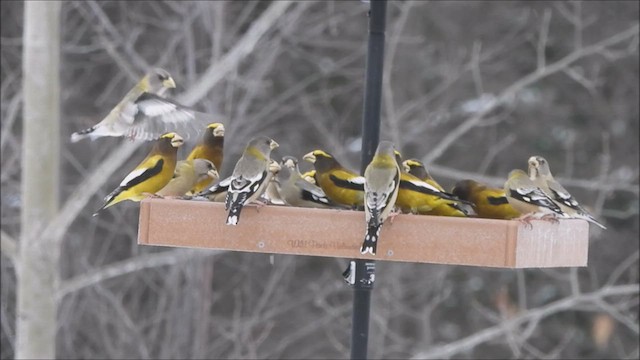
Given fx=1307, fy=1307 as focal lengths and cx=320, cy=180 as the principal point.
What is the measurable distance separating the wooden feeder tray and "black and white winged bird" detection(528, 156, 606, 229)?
46 cm

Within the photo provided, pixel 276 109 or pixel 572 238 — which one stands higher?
pixel 276 109

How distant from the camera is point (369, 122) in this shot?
5.54m

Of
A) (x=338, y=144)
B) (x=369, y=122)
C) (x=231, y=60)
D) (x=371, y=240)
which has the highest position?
(x=231, y=60)

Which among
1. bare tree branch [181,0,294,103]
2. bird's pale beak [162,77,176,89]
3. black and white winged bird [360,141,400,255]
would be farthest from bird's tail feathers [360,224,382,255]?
bare tree branch [181,0,294,103]

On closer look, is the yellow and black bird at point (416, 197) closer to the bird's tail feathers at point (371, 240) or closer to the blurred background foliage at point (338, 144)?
the bird's tail feathers at point (371, 240)

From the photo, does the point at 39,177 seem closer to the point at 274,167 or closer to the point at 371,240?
the point at 274,167

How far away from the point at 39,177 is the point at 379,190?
5.02m

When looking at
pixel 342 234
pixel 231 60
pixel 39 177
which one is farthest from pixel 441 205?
pixel 231 60

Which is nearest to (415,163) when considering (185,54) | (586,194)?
(185,54)

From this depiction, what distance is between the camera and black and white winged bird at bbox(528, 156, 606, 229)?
584cm

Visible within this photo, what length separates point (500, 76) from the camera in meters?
15.9

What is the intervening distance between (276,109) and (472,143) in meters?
3.71

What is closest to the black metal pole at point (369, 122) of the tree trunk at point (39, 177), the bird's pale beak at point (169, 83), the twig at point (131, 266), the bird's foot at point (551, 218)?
the bird's foot at point (551, 218)

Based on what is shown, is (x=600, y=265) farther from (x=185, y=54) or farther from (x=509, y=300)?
(x=185, y=54)
